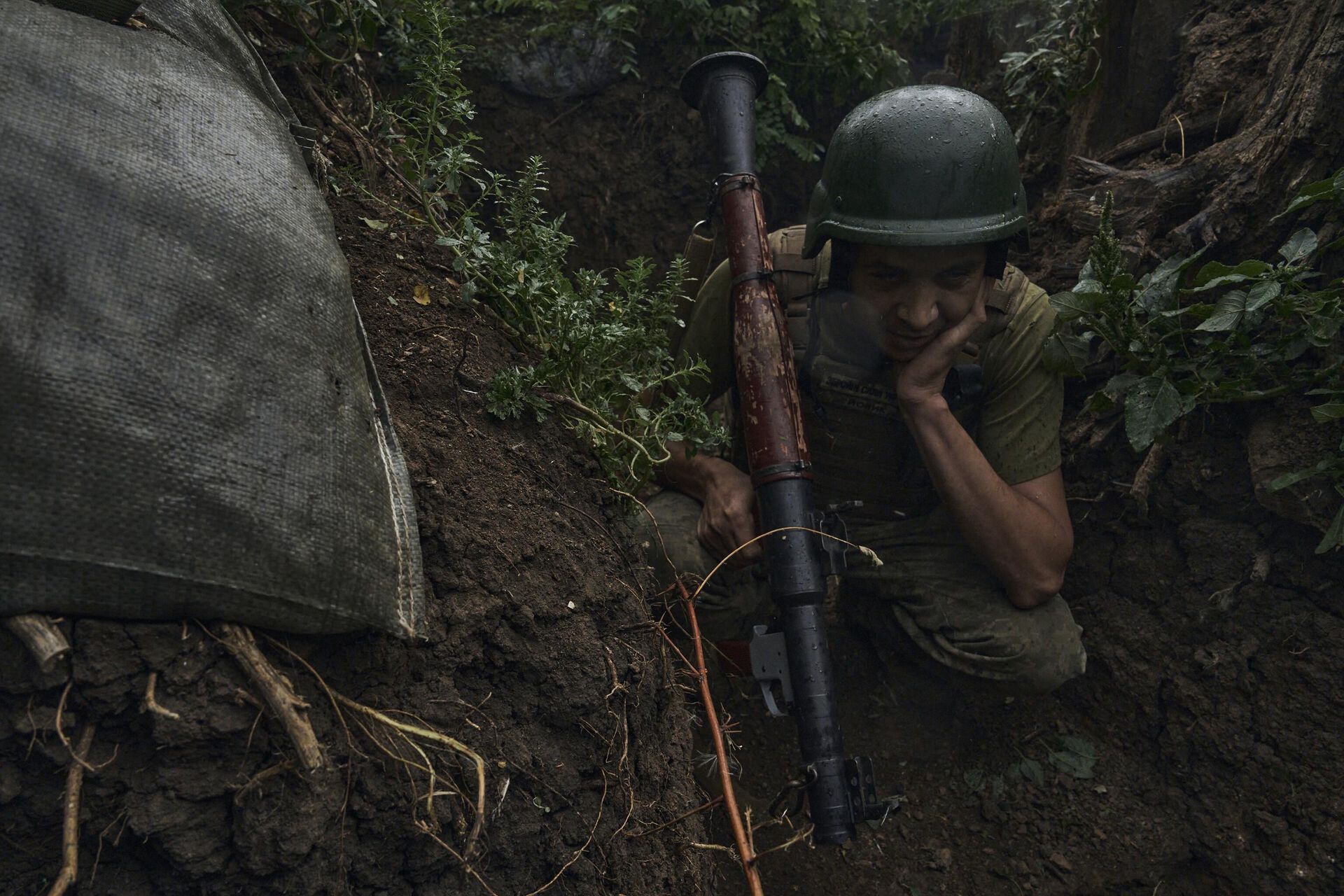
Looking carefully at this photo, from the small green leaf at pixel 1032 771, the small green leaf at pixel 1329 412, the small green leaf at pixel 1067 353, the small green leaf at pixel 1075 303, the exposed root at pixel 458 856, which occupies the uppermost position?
the small green leaf at pixel 1075 303

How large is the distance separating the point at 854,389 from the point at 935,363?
1.12 ft

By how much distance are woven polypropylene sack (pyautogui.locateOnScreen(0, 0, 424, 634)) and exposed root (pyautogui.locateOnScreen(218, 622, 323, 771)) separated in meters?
0.03

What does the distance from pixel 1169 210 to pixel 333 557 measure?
257cm

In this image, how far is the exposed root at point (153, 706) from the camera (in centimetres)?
121

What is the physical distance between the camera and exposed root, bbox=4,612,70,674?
45.0 inches

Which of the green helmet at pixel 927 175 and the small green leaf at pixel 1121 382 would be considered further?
the small green leaf at pixel 1121 382

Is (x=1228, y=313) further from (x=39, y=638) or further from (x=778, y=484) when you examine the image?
(x=39, y=638)

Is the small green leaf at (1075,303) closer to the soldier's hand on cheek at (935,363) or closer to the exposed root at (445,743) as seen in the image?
the soldier's hand on cheek at (935,363)

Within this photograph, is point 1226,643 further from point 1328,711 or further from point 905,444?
point 905,444

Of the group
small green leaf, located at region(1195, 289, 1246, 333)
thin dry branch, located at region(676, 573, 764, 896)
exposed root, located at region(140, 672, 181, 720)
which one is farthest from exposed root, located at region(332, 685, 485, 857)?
small green leaf, located at region(1195, 289, 1246, 333)

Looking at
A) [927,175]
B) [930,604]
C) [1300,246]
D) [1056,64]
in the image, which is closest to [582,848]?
[930,604]

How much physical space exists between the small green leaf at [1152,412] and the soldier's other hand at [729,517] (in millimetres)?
1019

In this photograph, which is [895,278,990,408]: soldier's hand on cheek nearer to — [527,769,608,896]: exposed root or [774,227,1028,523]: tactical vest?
[774,227,1028,523]: tactical vest

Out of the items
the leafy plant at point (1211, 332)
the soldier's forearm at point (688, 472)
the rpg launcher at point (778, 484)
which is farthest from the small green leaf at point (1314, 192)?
the soldier's forearm at point (688, 472)
